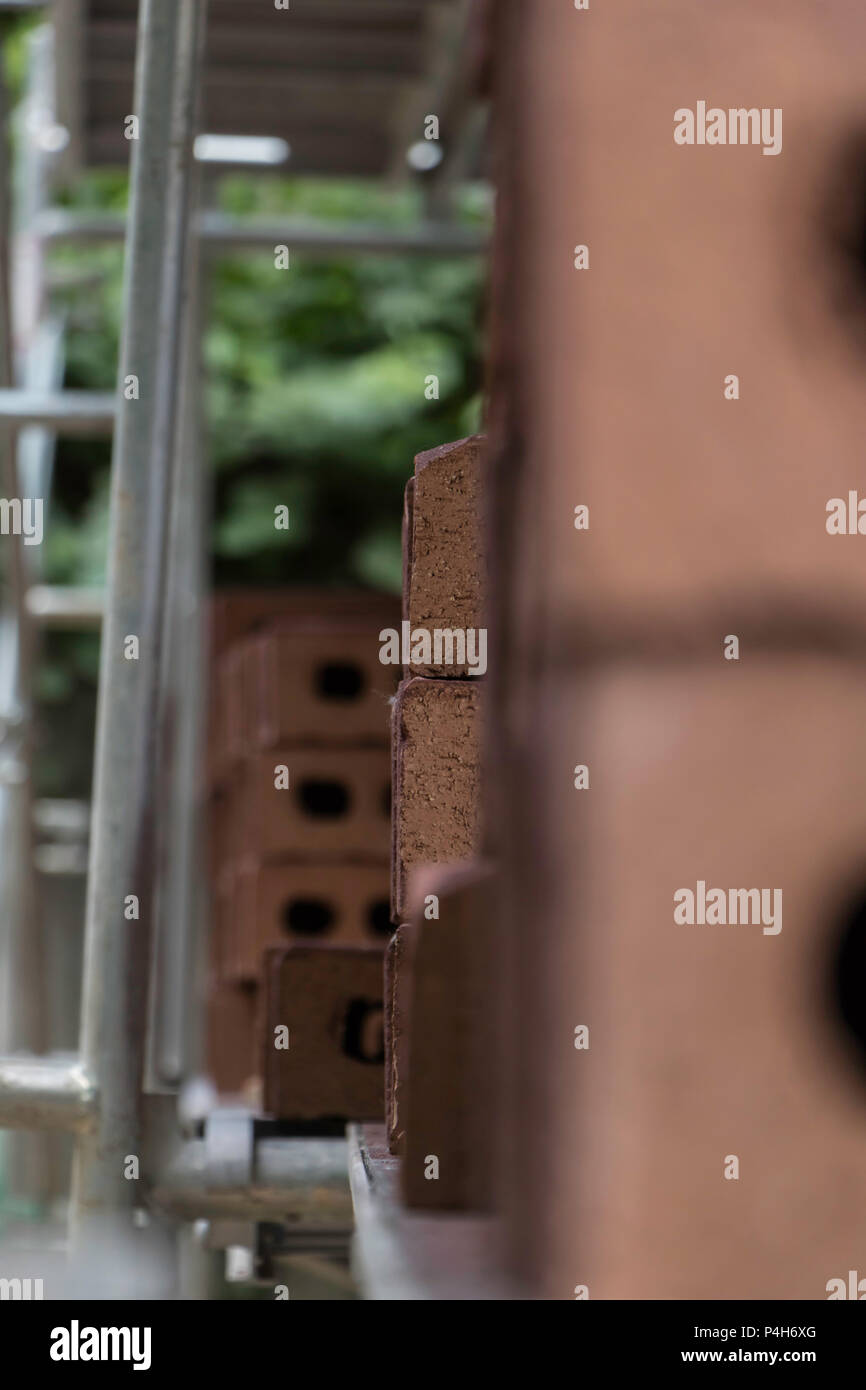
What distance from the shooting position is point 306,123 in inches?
257

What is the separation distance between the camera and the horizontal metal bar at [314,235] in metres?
6.34

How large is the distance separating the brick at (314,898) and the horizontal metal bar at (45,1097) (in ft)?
6.81

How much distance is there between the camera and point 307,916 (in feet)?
16.2

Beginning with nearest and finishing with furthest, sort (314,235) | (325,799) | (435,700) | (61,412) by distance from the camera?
1. (435,700)
2. (61,412)
3. (325,799)
4. (314,235)

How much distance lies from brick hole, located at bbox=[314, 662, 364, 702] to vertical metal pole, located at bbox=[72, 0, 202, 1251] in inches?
75.6

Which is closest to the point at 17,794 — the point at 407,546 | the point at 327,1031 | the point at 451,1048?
the point at 327,1031

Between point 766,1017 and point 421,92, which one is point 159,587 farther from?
point 421,92

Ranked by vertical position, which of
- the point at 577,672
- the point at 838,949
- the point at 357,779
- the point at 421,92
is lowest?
the point at 838,949

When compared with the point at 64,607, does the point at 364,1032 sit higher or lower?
lower

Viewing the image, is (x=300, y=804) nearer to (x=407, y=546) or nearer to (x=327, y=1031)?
(x=327, y=1031)

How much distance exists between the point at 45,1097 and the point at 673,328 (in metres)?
1.90

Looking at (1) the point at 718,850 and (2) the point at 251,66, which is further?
(2) the point at 251,66
